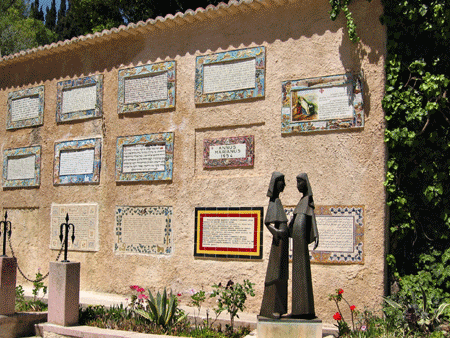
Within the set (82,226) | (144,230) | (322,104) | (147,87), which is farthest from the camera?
(82,226)

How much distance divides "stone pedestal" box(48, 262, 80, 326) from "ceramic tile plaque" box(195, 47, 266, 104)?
145 inches

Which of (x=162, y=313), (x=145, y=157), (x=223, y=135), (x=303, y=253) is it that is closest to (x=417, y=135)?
(x=303, y=253)

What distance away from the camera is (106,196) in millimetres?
9789

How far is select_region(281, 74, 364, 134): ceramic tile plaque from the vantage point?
7664 mm

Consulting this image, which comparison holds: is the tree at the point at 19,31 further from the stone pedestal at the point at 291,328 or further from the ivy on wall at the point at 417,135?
the stone pedestal at the point at 291,328

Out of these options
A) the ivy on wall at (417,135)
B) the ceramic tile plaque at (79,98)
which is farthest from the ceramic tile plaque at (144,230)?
the ivy on wall at (417,135)

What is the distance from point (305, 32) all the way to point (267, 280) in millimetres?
4330

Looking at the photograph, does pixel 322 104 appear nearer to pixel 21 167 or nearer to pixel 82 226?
pixel 82 226

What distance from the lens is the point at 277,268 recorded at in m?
5.70

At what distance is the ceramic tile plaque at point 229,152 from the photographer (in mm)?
8406

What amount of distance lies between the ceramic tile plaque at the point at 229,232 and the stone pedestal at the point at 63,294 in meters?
2.31

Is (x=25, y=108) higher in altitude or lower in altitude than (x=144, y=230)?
higher

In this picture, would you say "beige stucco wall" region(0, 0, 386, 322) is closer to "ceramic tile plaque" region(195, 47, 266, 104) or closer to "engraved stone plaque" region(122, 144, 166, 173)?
"ceramic tile plaque" region(195, 47, 266, 104)

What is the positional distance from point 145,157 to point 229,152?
176 centimetres
